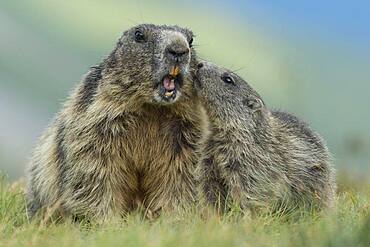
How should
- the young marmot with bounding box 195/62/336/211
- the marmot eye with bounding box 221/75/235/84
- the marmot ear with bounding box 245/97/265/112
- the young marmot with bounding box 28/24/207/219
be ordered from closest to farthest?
1. the young marmot with bounding box 28/24/207/219
2. the young marmot with bounding box 195/62/336/211
3. the marmot ear with bounding box 245/97/265/112
4. the marmot eye with bounding box 221/75/235/84

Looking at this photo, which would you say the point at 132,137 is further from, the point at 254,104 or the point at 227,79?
the point at 254,104

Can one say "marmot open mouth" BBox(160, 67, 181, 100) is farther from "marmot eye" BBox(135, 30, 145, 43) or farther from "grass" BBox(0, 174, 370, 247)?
"grass" BBox(0, 174, 370, 247)

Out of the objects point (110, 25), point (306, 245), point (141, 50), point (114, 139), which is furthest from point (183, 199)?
point (110, 25)

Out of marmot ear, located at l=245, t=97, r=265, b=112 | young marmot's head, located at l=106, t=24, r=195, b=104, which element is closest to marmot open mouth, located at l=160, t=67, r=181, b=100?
young marmot's head, located at l=106, t=24, r=195, b=104

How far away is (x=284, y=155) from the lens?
32.0 feet

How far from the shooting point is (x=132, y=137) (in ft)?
30.9

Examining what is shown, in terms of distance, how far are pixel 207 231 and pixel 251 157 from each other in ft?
8.49

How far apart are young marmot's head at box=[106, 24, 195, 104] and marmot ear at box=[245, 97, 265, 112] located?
2.37ft

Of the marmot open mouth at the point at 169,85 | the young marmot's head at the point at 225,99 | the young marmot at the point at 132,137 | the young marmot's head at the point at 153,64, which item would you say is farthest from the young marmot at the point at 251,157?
the marmot open mouth at the point at 169,85

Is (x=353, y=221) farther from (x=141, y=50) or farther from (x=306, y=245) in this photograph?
(x=141, y=50)

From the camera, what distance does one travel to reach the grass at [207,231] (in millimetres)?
6492

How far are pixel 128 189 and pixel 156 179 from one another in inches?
12.0

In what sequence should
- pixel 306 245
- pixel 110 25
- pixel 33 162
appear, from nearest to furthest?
1. pixel 306 245
2. pixel 33 162
3. pixel 110 25

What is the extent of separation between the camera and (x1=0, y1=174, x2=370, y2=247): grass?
6.49 m
